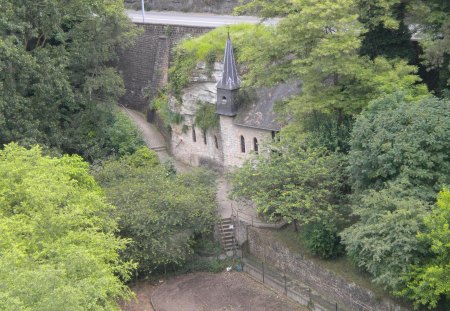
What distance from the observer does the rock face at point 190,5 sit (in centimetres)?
5622

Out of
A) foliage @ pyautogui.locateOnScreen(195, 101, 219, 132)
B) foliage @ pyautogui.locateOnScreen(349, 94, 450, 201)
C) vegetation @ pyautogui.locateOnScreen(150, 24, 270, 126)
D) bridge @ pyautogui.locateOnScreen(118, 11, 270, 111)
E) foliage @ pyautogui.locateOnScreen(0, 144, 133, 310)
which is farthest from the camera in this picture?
bridge @ pyautogui.locateOnScreen(118, 11, 270, 111)

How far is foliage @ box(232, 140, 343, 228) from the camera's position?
3316cm

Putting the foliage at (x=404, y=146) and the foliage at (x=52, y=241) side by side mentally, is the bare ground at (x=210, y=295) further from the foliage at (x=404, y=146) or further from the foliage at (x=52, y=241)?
the foliage at (x=404, y=146)

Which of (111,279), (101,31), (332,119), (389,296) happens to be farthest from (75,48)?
(389,296)

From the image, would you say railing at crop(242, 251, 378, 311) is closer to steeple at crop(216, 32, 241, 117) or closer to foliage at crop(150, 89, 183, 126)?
steeple at crop(216, 32, 241, 117)

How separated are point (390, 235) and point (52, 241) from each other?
1305 cm

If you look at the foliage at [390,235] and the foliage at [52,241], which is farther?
the foliage at [390,235]

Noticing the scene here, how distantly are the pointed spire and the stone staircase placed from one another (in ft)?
27.2

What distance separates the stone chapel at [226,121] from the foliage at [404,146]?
881 cm

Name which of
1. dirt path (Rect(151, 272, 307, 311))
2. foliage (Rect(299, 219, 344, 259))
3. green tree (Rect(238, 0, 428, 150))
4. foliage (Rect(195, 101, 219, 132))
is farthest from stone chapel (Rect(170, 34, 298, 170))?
dirt path (Rect(151, 272, 307, 311))

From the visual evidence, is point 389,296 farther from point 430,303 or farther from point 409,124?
point 409,124

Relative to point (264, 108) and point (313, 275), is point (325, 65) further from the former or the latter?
point (313, 275)

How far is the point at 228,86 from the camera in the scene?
141ft

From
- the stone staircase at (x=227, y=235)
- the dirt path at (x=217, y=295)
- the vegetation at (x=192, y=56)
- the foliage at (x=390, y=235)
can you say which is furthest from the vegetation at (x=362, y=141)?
the vegetation at (x=192, y=56)
